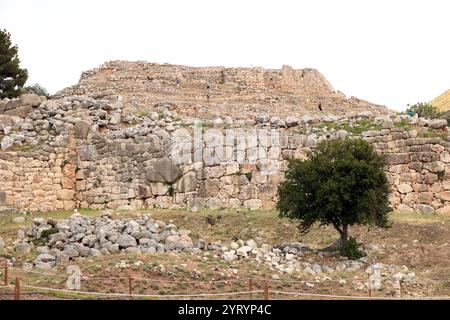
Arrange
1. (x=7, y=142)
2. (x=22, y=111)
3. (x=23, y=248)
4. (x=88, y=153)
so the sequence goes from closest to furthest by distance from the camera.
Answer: (x=23, y=248), (x=7, y=142), (x=88, y=153), (x=22, y=111)

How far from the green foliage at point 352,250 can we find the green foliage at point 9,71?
24.8 metres

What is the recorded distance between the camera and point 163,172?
23.9m

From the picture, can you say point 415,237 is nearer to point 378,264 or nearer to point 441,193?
point 378,264

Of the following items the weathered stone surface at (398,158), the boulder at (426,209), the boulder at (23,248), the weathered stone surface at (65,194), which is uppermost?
the weathered stone surface at (398,158)

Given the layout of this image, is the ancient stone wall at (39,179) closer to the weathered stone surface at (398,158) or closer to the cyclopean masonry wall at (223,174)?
the cyclopean masonry wall at (223,174)

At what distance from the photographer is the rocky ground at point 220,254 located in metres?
14.3

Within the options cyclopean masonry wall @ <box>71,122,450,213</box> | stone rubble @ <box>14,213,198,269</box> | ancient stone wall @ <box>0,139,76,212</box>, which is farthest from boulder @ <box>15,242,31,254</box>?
cyclopean masonry wall @ <box>71,122,450,213</box>

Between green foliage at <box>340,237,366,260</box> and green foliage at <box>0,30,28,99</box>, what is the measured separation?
24777mm

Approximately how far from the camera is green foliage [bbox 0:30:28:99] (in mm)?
36969

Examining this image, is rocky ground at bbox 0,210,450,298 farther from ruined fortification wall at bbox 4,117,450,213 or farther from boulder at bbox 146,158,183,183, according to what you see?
boulder at bbox 146,158,183,183

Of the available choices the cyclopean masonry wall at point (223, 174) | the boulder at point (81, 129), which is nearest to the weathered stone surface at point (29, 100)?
the boulder at point (81, 129)

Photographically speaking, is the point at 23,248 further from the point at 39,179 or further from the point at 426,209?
the point at 426,209

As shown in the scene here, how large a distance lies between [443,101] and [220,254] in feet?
158

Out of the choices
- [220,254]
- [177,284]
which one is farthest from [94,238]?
[177,284]
